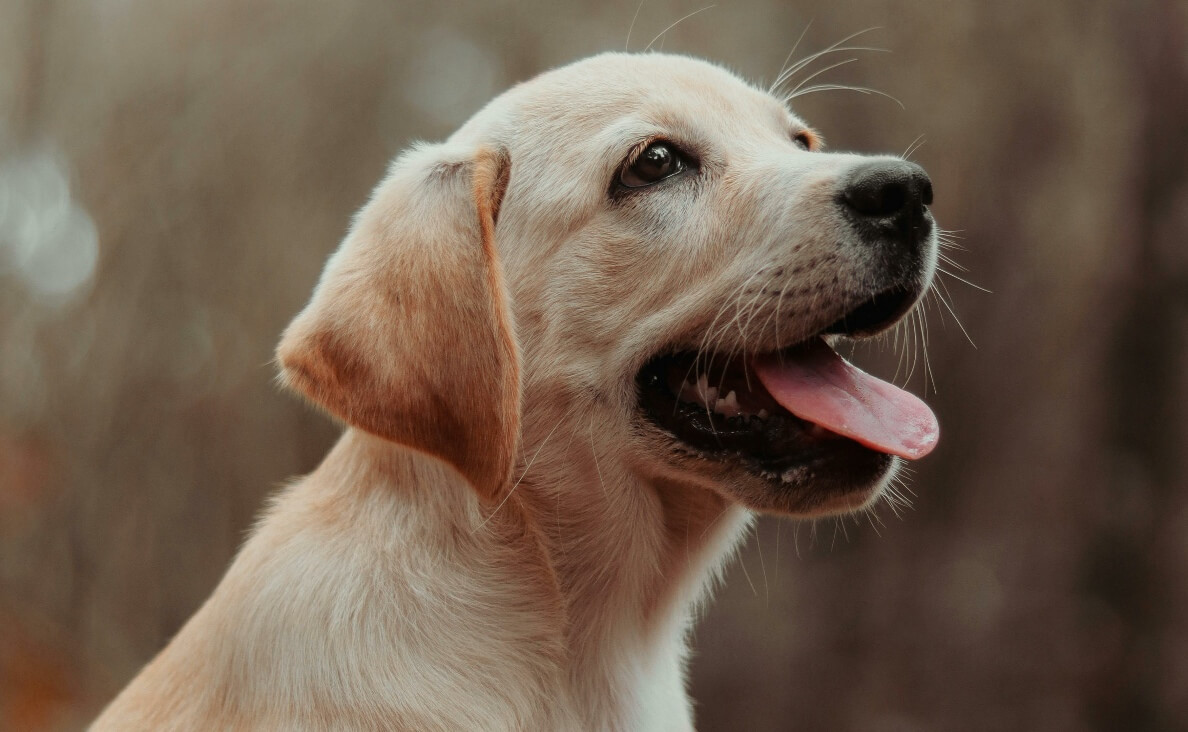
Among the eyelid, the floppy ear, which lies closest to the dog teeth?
the floppy ear

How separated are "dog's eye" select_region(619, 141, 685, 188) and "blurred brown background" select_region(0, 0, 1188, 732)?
1802mm

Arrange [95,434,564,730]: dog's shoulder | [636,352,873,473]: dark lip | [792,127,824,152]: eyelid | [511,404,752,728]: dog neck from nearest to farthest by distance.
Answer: [95,434,564,730]: dog's shoulder < [636,352,873,473]: dark lip < [511,404,752,728]: dog neck < [792,127,824,152]: eyelid

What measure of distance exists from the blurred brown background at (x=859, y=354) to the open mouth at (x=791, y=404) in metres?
1.69

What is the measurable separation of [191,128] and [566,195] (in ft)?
8.52

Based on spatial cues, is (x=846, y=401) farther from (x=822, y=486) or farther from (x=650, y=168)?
(x=650, y=168)

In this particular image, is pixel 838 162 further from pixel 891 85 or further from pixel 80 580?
pixel 80 580

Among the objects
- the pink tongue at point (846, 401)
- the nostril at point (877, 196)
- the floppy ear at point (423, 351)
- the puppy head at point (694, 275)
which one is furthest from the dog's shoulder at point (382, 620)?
the nostril at point (877, 196)

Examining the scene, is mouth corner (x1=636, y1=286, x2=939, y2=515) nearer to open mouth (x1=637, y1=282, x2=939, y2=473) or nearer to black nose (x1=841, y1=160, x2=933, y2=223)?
open mouth (x1=637, y1=282, x2=939, y2=473)

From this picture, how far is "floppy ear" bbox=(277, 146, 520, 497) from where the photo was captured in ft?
6.68

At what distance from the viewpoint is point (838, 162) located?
2215 mm

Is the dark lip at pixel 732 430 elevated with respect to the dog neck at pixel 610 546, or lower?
elevated

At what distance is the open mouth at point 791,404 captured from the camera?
83.0 inches

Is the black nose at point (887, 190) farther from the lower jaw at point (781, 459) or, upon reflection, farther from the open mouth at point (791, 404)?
the lower jaw at point (781, 459)

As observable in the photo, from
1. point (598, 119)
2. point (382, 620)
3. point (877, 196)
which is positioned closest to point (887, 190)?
point (877, 196)
